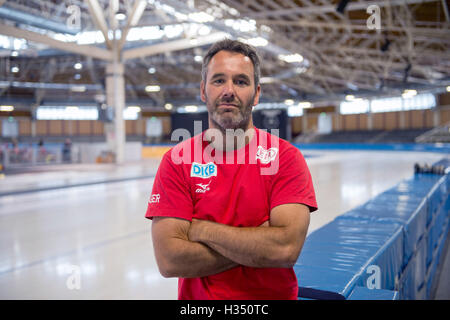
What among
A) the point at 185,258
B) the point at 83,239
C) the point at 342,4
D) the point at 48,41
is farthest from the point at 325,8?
the point at 185,258

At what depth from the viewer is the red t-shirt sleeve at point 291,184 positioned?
192 centimetres

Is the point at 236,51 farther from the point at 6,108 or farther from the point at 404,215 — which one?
the point at 6,108

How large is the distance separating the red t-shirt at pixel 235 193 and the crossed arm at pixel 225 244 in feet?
0.19

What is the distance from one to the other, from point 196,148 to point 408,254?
9.93 feet

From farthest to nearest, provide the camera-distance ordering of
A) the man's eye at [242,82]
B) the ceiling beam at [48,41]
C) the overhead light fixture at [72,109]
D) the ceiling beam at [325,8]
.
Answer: the overhead light fixture at [72,109] < the ceiling beam at [325,8] < the ceiling beam at [48,41] < the man's eye at [242,82]

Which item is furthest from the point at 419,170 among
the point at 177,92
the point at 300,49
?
the point at 177,92

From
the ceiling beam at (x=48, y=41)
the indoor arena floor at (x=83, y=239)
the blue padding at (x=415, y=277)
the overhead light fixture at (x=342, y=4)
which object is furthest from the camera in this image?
the ceiling beam at (x=48, y=41)

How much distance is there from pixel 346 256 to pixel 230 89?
1858 millimetres

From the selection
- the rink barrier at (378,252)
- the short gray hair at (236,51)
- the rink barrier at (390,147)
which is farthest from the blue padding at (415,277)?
the rink barrier at (390,147)

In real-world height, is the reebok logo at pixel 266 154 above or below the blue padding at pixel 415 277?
above

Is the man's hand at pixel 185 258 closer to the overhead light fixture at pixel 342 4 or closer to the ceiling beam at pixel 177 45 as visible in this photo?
the overhead light fixture at pixel 342 4

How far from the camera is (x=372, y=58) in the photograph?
27.9m

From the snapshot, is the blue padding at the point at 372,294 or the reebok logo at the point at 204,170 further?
the blue padding at the point at 372,294

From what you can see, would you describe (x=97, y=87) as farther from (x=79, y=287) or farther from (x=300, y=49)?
(x=79, y=287)
